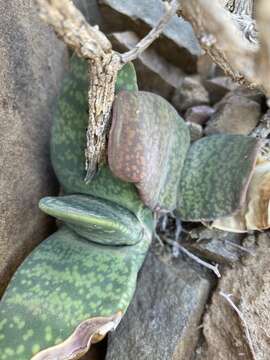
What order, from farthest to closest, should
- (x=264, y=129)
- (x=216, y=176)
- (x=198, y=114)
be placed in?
(x=198, y=114)
(x=264, y=129)
(x=216, y=176)

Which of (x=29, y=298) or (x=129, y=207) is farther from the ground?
(x=129, y=207)

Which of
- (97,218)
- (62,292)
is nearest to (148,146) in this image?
(97,218)

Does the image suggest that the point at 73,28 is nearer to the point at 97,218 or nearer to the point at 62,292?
the point at 97,218

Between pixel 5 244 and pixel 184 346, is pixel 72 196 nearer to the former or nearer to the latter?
pixel 5 244

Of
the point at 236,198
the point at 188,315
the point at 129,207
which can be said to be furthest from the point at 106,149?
the point at 188,315

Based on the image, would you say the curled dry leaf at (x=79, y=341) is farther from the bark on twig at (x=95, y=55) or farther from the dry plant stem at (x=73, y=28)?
the dry plant stem at (x=73, y=28)

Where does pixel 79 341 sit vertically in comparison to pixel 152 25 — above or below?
below

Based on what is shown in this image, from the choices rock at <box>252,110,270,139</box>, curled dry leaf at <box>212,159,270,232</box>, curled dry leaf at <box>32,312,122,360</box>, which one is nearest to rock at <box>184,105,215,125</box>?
rock at <box>252,110,270,139</box>
